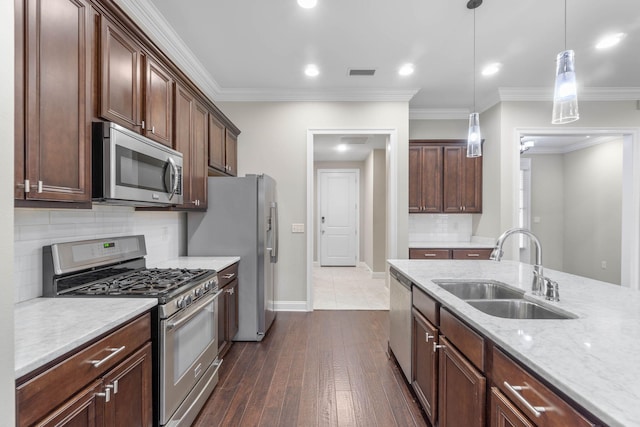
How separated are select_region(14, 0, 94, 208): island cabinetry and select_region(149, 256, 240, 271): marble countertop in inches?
47.8

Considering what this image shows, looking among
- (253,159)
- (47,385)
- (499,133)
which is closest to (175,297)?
(47,385)

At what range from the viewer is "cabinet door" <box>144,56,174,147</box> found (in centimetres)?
211

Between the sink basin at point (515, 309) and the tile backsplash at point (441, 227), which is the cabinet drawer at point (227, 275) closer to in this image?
the sink basin at point (515, 309)

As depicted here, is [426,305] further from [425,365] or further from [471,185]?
[471,185]

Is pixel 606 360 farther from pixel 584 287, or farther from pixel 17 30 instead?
pixel 17 30

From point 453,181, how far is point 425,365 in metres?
3.40

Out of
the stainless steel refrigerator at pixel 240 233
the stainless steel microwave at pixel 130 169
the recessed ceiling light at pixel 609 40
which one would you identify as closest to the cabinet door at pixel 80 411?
the stainless steel microwave at pixel 130 169

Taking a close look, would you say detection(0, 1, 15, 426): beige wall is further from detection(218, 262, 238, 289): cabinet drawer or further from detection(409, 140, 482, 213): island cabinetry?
detection(409, 140, 482, 213): island cabinetry

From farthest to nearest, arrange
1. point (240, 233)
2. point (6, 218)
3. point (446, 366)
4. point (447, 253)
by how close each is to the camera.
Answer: point (447, 253), point (240, 233), point (446, 366), point (6, 218)

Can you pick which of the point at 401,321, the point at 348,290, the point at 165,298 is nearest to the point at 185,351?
the point at 165,298

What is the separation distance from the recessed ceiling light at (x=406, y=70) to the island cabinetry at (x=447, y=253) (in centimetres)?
227

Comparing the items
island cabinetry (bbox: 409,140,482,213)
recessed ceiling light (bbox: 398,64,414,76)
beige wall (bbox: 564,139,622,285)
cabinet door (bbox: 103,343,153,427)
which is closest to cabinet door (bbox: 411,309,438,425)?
cabinet door (bbox: 103,343,153,427)

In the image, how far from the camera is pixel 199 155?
2.96 metres

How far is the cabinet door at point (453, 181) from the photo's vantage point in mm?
4680
